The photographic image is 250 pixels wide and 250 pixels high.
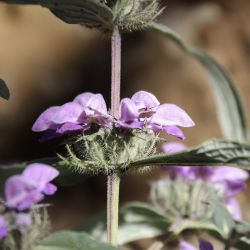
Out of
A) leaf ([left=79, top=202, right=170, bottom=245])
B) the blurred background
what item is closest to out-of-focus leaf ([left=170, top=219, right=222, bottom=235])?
leaf ([left=79, top=202, right=170, bottom=245])

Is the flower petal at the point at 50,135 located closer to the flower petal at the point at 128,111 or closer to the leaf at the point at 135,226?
the flower petal at the point at 128,111

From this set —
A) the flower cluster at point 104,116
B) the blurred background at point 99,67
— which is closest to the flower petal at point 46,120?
the flower cluster at point 104,116

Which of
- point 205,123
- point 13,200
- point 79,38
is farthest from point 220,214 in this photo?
point 79,38

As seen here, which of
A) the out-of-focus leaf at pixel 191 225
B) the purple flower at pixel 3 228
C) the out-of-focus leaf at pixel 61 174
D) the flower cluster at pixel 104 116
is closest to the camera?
the purple flower at pixel 3 228

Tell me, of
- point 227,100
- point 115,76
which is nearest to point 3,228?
point 115,76

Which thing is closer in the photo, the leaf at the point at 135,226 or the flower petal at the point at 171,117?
the flower petal at the point at 171,117

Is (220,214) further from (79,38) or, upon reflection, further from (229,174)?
(79,38)
